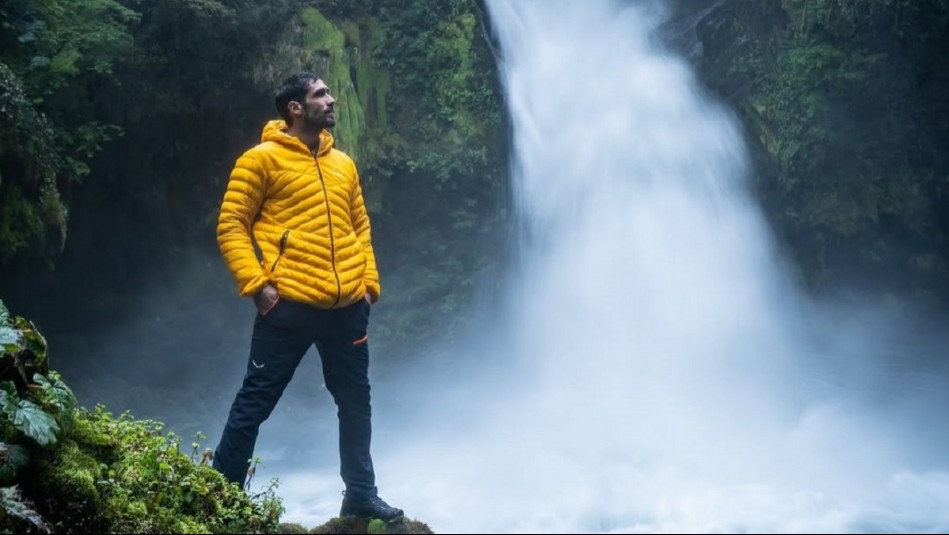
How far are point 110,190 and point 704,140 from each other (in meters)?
7.70

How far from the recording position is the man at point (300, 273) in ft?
12.3

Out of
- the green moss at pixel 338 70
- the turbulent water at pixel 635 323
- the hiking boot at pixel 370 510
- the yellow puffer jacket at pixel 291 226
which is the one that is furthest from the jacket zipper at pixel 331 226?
the green moss at pixel 338 70

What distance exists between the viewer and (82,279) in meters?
9.62

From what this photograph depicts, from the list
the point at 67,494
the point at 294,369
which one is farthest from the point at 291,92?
the point at 67,494

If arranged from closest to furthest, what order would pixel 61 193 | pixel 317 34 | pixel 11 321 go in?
pixel 11 321 → pixel 61 193 → pixel 317 34

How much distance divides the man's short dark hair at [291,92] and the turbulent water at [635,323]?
5174mm

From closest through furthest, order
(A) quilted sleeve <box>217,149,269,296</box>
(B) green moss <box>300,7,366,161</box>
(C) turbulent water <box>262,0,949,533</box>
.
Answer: (A) quilted sleeve <box>217,149,269,296</box>, (C) turbulent water <box>262,0,949,533</box>, (B) green moss <box>300,7,366,161</box>

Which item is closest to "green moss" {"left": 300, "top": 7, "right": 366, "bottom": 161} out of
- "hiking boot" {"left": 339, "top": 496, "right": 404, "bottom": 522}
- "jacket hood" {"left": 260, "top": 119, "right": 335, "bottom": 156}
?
"jacket hood" {"left": 260, "top": 119, "right": 335, "bottom": 156}

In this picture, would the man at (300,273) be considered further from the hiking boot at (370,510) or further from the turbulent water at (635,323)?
the turbulent water at (635,323)

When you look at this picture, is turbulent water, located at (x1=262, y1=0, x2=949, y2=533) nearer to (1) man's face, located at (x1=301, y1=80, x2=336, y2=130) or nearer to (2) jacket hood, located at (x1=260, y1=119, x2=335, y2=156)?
(2) jacket hood, located at (x1=260, y1=119, x2=335, y2=156)

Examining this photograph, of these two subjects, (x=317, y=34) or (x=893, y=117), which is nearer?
(x=317, y=34)

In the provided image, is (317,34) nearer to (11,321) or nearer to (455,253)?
(455,253)

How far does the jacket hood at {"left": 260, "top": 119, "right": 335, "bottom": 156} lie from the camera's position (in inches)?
153

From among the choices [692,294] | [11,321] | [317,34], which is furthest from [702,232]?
[11,321]
